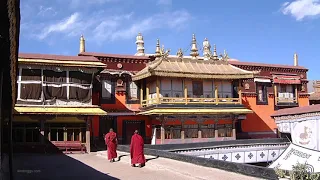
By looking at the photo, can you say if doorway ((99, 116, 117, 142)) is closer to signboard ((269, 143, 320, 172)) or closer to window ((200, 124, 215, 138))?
window ((200, 124, 215, 138))

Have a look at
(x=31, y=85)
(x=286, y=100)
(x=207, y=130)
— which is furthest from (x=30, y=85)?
(x=286, y=100)

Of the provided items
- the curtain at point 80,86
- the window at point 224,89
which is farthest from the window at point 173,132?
the curtain at point 80,86

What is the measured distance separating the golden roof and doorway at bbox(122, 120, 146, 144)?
9.75 ft

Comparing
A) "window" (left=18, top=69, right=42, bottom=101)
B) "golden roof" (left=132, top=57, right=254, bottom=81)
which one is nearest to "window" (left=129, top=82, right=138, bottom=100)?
"golden roof" (left=132, top=57, right=254, bottom=81)

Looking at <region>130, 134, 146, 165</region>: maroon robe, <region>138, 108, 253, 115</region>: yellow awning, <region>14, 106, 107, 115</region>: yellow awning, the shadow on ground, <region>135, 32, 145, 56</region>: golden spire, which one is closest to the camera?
the shadow on ground

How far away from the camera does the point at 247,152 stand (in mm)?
23312

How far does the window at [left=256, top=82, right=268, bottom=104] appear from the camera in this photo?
3052 centimetres

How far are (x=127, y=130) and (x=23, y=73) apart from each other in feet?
27.3

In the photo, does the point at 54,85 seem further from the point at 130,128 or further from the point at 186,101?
the point at 186,101

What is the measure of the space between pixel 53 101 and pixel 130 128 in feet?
22.2

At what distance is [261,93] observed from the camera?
1210 inches

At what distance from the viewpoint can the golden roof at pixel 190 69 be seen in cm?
2409

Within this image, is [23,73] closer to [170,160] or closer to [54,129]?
[54,129]

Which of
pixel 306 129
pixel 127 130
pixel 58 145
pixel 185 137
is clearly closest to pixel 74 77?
pixel 58 145
